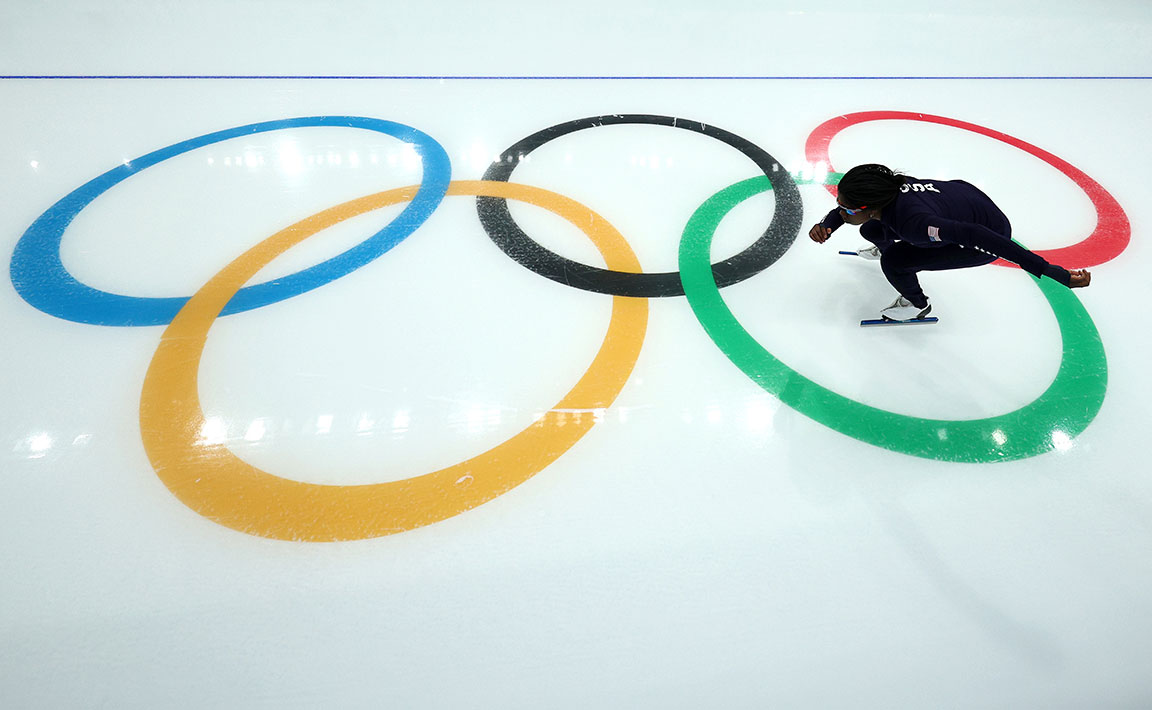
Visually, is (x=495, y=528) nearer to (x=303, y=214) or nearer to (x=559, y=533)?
(x=559, y=533)

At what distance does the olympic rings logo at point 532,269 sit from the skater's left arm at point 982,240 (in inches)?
21.3

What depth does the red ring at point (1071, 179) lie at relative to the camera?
2.40 metres

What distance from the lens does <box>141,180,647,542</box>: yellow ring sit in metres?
1.43

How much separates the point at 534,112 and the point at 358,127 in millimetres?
1164

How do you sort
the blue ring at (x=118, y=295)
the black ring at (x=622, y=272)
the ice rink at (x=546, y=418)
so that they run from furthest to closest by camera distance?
1. the black ring at (x=622, y=272)
2. the blue ring at (x=118, y=295)
3. the ice rink at (x=546, y=418)

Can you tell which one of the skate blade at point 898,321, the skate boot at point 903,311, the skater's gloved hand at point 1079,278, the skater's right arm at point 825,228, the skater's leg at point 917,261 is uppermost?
the skater's right arm at point 825,228

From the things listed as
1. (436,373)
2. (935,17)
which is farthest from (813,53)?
(436,373)

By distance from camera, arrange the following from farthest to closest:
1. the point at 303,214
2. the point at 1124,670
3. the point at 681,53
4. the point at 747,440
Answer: the point at 681,53, the point at 303,214, the point at 747,440, the point at 1124,670

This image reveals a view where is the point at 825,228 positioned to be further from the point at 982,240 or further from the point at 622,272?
the point at 622,272

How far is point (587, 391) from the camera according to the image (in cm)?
176

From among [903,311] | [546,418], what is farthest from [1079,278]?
[546,418]

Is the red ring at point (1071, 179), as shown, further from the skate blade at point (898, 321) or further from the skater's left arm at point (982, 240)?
the skater's left arm at point (982, 240)

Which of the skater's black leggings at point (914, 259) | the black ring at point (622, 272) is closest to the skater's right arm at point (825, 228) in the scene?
the skater's black leggings at point (914, 259)

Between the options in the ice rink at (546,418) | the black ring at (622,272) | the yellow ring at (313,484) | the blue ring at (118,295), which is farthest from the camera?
the black ring at (622,272)
